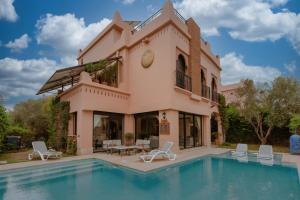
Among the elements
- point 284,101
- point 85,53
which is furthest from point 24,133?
point 284,101

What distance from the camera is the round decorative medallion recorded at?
15.4 m

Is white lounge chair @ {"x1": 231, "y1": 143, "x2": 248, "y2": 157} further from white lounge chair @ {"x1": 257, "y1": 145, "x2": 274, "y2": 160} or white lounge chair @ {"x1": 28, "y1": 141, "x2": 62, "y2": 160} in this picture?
white lounge chair @ {"x1": 28, "y1": 141, "x2": 62, "y2": 160}

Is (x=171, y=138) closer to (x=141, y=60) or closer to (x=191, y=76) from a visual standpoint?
(x=191, y=76)

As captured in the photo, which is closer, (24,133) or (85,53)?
(24,133)

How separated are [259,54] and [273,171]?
25425mm

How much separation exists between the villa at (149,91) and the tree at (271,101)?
3.52 meters

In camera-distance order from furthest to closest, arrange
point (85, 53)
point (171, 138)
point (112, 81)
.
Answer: point (85, 53) → point (112, 81) → point (171, 138)

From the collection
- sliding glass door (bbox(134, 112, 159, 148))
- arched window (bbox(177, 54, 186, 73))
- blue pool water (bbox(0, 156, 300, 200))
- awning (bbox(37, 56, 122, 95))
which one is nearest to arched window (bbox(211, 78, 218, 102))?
arched window (bbox(177, 54, 186, 73))

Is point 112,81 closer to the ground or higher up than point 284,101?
higher up

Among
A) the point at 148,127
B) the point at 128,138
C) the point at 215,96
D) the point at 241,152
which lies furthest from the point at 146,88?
the point at 215,96

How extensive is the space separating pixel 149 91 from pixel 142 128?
11.0ft

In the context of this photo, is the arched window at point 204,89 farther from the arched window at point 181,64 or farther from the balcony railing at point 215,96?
the arched window at point 181,64

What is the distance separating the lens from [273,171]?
9.63 meters

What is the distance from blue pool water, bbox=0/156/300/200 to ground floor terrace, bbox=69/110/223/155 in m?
3.52
